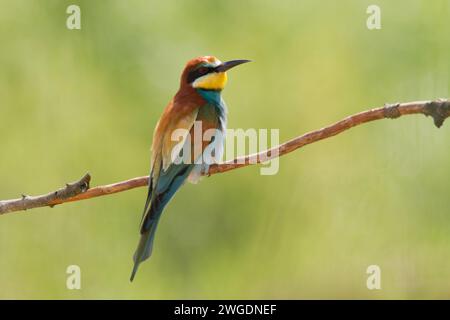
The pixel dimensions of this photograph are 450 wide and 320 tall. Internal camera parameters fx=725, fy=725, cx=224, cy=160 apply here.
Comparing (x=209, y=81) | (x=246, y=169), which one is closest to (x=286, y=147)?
(x=209, y=81)

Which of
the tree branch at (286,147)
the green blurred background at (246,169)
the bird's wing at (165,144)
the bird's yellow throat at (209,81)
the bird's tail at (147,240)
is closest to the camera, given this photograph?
the tree branch at (286,147)

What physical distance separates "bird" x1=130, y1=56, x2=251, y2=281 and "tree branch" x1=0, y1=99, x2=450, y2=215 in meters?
0.20

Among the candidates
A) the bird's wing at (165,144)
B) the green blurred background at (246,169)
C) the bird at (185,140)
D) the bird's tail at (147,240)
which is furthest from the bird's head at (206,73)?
the green blurred background at (246,169)

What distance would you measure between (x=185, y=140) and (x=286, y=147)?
0.75 meters

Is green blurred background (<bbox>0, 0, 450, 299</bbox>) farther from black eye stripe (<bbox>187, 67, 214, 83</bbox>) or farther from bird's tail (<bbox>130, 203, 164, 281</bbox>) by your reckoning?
bird's tail (<bbox>130, 203, 164, 281</bbox>)

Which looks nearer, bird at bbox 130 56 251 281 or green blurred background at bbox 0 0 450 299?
bird at bbox 130 56 251 281

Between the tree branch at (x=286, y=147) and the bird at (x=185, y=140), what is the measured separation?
0.20m

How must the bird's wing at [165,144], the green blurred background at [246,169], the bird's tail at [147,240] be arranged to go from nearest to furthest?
the bird's tail at [147,240] → the bird's wing at [165,144] → the green blurred background at [246,169]

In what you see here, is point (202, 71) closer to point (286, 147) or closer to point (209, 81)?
point (209, 81)

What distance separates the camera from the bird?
2.48 metres

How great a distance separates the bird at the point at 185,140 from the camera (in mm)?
2477

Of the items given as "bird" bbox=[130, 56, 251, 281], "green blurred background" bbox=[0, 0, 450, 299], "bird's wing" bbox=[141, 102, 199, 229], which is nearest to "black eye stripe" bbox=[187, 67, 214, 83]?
"bird" bbox=[130, 56, 251, 281]

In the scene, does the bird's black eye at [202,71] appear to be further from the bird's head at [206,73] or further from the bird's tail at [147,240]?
the bird's tail at [147,240]

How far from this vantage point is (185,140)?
9.07ft
